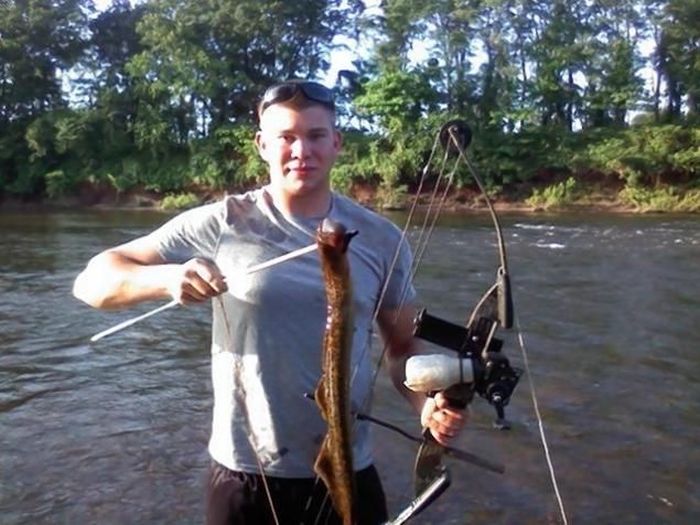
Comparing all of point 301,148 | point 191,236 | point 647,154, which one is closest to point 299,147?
point 301,148

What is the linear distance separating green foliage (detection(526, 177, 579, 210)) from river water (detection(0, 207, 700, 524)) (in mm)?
22293

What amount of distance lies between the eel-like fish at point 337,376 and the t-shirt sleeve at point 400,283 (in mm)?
517

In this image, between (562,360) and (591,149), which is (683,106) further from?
(562,360)

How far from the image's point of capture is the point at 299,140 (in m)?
2.59

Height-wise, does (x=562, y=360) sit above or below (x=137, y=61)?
below

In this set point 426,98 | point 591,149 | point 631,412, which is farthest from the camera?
point 426,98

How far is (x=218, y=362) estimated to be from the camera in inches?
109

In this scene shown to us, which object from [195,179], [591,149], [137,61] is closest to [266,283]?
[591,149]

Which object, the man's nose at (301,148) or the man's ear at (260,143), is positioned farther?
the man's ear at (260,143)

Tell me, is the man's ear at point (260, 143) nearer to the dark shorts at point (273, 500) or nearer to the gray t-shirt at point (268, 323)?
the gray t-shirt at point (268, 323)

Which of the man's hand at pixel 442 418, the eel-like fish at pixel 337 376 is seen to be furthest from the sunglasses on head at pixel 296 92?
the man's hand at pixel 442 418

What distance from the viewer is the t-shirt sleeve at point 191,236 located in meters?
2.70

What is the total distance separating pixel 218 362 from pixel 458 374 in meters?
0.76

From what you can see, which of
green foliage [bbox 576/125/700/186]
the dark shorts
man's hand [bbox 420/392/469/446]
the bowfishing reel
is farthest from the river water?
green foliage [bbox 576/125/700/186]
